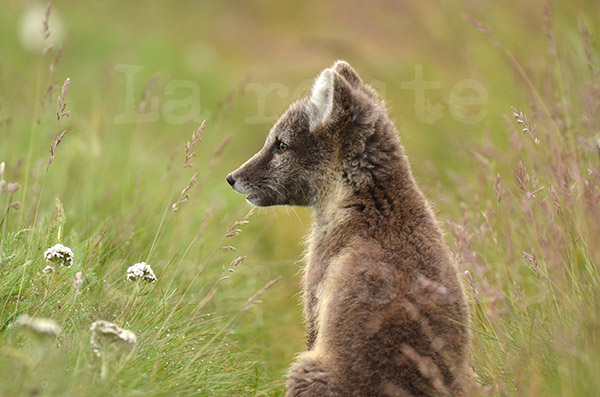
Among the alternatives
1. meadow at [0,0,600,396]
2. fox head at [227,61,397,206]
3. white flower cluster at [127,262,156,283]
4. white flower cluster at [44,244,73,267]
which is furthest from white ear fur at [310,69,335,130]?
white flower cluster at [44,244,73,267]

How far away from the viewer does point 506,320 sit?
3.78 metres

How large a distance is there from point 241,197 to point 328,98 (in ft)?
10.5

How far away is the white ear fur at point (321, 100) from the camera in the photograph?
12.7ft

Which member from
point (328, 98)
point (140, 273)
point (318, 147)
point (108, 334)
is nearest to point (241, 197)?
point (318, 147)

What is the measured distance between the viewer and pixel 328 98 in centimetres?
388

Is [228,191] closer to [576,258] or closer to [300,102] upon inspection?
[300,102]

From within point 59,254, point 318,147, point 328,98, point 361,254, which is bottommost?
point 361,254

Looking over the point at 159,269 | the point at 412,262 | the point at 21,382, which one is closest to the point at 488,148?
the point at 412,262

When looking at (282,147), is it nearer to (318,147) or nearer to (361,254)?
(318,147)

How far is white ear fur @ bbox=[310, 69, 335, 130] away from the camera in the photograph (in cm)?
388

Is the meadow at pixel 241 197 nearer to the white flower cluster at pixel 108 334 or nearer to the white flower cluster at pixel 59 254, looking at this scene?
the white flower cluster at pixel 108 334

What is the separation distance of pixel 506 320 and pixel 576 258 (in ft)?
1.67

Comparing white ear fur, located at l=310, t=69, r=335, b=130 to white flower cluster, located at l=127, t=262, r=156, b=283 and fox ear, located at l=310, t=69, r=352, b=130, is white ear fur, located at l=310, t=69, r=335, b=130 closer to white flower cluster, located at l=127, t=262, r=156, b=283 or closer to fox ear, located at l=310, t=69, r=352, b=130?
fox ear, located at l=310, t=69, r=352, b=130

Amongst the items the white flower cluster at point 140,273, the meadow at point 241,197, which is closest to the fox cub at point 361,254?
the meadow at point 241,197
